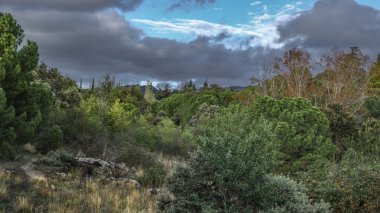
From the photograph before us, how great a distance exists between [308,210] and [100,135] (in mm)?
15408

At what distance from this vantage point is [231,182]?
28.1 feet

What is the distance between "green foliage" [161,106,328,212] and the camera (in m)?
8.52


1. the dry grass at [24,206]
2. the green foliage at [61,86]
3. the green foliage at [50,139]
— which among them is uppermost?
the green foliage at [61,86]

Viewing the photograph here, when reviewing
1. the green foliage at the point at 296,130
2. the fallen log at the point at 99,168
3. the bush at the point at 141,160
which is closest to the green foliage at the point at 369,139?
the green foliage at the point at 296,130

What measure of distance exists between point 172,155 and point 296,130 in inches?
318

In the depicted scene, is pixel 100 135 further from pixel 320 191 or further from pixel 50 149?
pixel 320 191

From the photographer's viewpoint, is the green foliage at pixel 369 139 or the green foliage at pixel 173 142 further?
the green foliage at pixel 173 142

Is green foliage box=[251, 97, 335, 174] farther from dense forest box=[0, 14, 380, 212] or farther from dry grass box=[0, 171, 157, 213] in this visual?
dry grass box=[0, 171, 157, 213]

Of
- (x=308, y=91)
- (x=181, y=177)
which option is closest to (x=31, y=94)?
(x=181, y=177)

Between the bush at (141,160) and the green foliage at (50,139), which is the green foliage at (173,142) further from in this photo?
the green foliage at (50,139)

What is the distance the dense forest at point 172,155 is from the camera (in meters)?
8.76

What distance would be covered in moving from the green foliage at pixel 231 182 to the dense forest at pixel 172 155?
19 mm

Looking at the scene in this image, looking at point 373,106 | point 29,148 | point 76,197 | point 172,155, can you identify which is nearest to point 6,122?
point 29,148

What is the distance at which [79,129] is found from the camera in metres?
22.5
